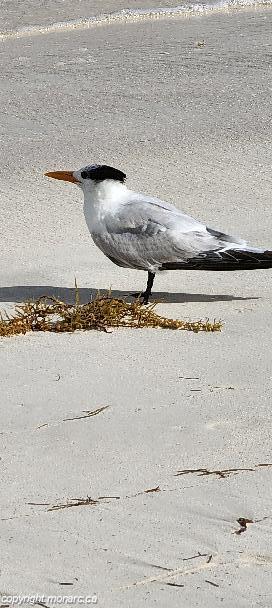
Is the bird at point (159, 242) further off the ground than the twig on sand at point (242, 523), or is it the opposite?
the bird at point (159, 242)

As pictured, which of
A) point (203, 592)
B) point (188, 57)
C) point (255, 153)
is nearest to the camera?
point (203, 592)

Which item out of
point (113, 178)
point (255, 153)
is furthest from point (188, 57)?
point (113, 178)

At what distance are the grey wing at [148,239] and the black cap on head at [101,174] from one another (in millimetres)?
180

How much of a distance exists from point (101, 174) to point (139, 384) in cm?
161

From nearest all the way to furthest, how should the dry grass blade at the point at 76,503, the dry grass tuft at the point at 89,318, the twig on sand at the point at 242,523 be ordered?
the twig on sand at the point at 242,523
the dry grass blade at the point at 76,503
the dry grass tuft at the point at 89,318

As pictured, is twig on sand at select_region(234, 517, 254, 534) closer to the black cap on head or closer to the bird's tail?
the bird's tail

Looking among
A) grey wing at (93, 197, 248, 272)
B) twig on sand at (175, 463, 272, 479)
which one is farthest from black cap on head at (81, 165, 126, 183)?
twig on sand at (175, 463, 272, 479)

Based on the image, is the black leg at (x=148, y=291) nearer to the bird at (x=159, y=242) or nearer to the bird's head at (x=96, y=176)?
the bird at (x=159, y=242)

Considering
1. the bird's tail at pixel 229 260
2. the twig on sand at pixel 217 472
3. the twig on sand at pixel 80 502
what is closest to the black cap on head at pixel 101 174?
the bird's tail at pixel 229 260

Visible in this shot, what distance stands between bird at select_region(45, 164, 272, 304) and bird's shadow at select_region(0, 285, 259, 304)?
0.38ft

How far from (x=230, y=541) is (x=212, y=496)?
0.79 ft

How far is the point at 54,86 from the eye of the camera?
29.1ft

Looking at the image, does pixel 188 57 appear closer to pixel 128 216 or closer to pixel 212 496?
pixel 128 216

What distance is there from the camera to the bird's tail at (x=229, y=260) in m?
4.87
